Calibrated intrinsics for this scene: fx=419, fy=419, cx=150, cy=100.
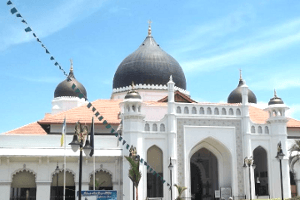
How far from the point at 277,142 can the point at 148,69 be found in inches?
542

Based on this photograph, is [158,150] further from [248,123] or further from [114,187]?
[248,123]

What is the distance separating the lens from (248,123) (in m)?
32.4

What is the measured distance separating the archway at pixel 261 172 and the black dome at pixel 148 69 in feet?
33.9

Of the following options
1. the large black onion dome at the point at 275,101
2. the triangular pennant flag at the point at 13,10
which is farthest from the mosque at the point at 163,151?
the triangular pennant flag at the point at 13,10

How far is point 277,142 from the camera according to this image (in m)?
32.3

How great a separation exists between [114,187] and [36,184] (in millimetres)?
5619

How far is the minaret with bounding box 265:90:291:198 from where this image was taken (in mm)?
31797

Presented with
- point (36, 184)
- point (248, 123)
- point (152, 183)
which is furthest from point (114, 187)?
point (248, 123)

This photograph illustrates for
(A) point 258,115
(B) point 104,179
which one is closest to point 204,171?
(A) point 258,115

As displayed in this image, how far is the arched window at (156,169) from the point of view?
30953 mm

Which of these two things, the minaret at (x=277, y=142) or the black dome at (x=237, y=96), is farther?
the black dome at (x=237, y=96)

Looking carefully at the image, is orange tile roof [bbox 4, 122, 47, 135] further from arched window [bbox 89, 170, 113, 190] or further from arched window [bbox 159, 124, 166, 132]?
arched window [bbox 159, 124, 166, 132]

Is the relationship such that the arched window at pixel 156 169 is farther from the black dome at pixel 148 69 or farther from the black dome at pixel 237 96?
the black dome at pixel 237 96

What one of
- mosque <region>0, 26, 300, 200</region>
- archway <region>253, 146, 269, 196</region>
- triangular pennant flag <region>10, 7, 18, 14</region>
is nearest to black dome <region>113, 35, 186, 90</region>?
mosque <region>0, 26, 300, 200</region>
